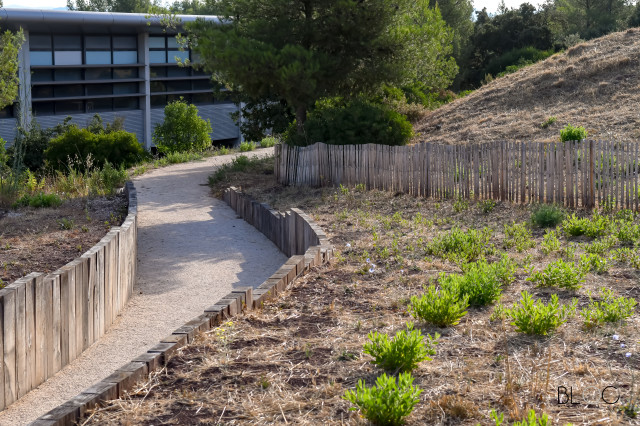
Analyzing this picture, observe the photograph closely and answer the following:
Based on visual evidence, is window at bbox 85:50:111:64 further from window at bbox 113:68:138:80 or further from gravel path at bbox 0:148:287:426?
gravel path at bbox 0:148:287:426

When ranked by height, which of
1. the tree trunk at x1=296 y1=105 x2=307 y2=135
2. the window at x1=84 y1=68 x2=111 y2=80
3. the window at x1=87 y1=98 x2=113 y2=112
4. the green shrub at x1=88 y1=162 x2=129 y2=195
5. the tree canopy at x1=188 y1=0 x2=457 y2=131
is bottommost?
the green shrub at x1=88 y1=162 x2=129 y2=195

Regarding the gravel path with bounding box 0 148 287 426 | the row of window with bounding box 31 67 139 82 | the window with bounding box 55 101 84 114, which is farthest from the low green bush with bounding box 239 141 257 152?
the window with bounding box 55 101 84 114

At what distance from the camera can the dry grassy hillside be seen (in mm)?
17062

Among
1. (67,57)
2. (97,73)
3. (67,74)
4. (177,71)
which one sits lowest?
(67,74)

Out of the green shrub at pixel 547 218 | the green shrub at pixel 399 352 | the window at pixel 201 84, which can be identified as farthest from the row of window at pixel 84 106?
the green shrub at pixel 399 352

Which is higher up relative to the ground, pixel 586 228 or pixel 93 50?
pixel 93 50

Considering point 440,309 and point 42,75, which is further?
point 42,75

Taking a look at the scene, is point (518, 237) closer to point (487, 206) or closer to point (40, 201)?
point (487, 206)

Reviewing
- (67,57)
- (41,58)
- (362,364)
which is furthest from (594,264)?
(67,57)

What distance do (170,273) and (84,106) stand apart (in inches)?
1469

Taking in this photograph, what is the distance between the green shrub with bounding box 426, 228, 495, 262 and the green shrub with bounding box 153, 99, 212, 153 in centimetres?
2224

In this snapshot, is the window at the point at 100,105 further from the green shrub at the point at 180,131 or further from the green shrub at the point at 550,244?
the green shrub at the point at 550,244

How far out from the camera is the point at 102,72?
4494cm

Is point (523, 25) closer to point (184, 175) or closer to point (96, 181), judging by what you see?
point (184, 175)
